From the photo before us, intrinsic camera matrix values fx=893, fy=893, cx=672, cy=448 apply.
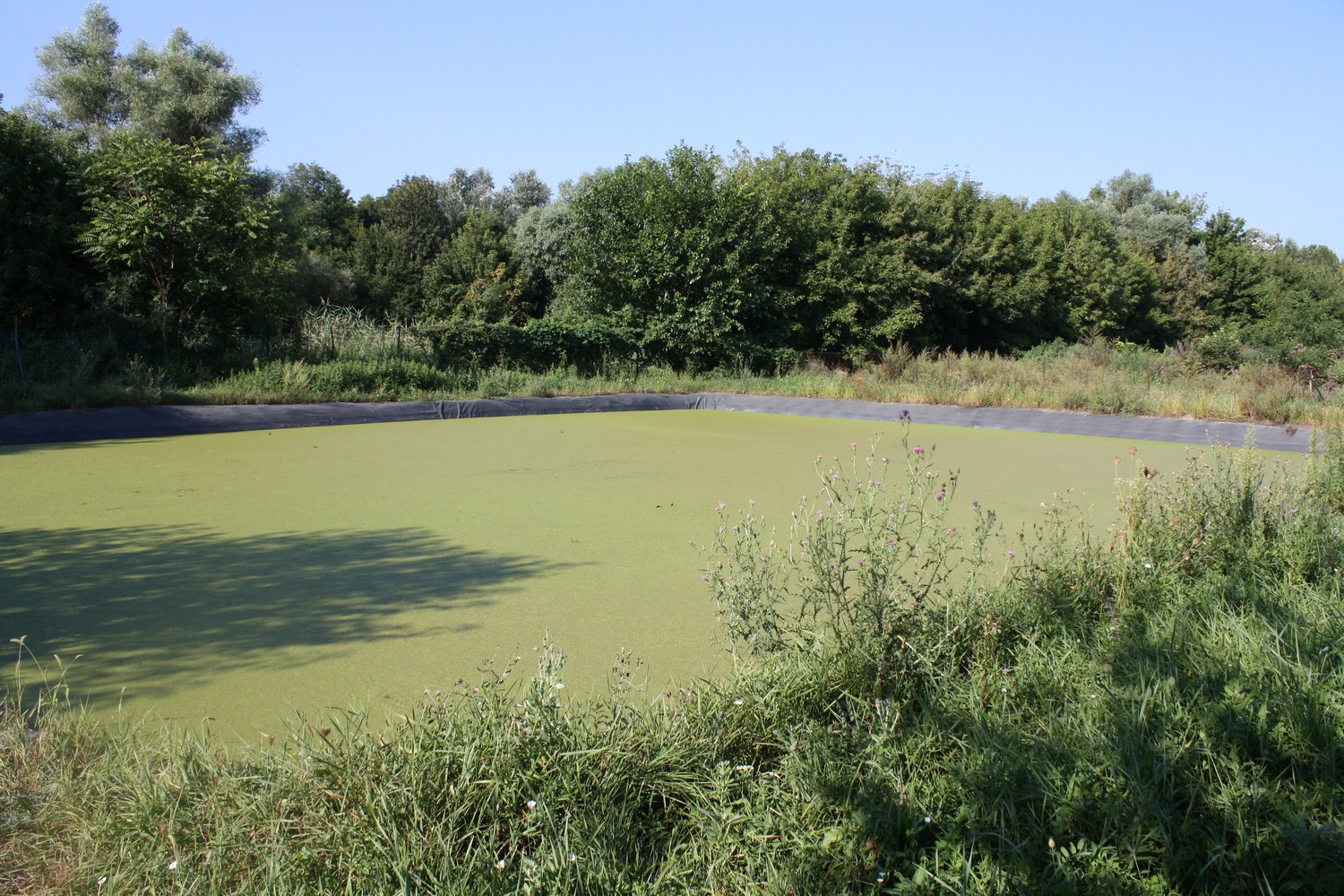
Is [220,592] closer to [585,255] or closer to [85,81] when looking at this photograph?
[585,255]

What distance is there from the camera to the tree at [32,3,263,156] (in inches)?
617

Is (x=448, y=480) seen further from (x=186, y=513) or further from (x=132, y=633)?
(x=132, y=633)

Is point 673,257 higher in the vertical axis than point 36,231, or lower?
higher

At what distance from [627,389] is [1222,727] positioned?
33.3 ft

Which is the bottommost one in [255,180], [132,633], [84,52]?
[132,633]

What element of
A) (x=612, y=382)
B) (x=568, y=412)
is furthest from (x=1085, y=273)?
(x=568, y=412)

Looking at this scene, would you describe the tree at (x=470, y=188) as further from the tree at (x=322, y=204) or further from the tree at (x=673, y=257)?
the tree at (x=673, y=257)

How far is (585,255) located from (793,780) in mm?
13555

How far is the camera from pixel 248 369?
30.0 ft

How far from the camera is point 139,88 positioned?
15.8m

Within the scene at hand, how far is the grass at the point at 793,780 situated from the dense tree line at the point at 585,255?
8665 millimetres

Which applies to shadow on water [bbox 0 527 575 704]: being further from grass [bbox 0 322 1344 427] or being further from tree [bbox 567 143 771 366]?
tree [bbox 567 143 771 366]

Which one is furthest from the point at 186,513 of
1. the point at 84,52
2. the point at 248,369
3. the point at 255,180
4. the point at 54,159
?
the point at 84,52

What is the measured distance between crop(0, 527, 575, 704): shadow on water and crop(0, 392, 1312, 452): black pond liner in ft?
11.3
